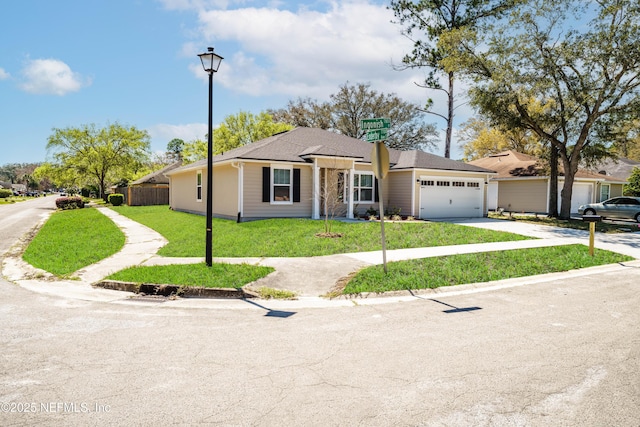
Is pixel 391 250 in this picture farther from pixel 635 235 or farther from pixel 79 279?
pixel 635 235

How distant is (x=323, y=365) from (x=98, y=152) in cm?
4802

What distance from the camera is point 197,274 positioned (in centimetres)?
831

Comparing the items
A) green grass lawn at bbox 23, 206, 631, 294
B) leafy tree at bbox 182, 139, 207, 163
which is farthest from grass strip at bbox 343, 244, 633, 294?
leafy tree at bbox 182, 139, 207, 163

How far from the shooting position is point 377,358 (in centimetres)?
439

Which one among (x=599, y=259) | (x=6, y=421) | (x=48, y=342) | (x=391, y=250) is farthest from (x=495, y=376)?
(x=599, y=259)

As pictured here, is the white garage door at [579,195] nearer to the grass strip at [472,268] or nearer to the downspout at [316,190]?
the grass strip at [472,268]

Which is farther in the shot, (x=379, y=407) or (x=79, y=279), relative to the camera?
(x=79, y=279)

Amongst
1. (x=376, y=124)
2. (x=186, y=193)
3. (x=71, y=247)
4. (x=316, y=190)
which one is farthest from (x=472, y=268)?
(x=186, y=193)

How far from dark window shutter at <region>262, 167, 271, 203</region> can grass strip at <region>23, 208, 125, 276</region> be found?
19.9ft

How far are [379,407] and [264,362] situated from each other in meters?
1.44

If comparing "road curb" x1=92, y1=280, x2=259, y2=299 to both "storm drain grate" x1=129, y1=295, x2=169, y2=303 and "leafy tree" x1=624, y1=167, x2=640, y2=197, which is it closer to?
"storm drain grate" x1=129, y1=295, x2=169, y2=303

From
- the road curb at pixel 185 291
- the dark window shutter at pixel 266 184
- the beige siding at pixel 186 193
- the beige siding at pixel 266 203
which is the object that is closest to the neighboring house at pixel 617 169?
the beige siding at pixel 266 203

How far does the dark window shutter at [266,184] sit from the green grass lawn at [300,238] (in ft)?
5.23

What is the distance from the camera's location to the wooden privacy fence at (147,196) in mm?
38312
